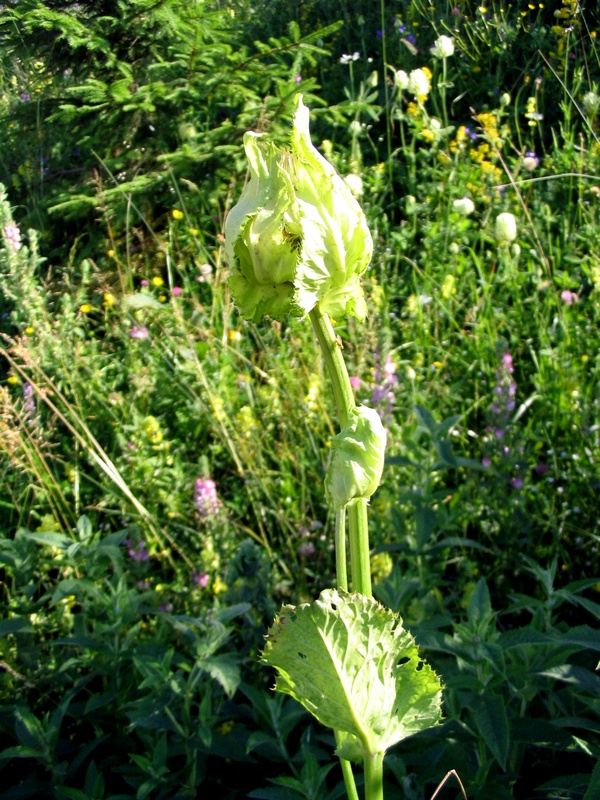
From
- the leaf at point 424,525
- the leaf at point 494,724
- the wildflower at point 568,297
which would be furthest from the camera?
the wildflower at point 568,297

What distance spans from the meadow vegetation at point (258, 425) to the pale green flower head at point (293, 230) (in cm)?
71

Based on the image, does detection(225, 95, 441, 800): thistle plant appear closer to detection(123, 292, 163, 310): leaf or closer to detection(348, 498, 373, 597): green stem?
detection(348, 498, 373, 597): green stem

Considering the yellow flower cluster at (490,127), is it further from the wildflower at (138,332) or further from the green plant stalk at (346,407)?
the green plant stalk at (346,407)

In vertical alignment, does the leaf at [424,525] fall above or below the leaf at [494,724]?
below

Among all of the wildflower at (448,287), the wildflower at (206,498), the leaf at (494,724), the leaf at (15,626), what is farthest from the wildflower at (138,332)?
the leaf at (494,724)

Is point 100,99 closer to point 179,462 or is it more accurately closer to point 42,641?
point 179,462

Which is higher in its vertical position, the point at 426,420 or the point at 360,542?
the point at 360,542

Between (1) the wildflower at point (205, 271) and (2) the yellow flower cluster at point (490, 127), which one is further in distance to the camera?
(2) the yellow flower cluster at point (490, 127)

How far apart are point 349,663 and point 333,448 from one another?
0.20 m

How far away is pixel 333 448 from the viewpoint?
27.0 inches

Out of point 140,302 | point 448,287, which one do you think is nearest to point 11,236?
point 140,302

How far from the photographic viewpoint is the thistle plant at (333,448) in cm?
65

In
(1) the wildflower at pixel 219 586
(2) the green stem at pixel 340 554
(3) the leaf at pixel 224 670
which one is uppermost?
(2) the green stem at pixel 340 554

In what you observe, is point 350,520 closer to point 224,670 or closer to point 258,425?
point 224,670
